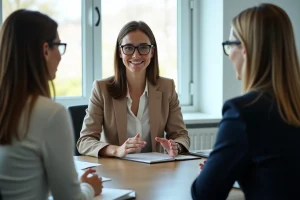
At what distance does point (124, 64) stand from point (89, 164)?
778 mm

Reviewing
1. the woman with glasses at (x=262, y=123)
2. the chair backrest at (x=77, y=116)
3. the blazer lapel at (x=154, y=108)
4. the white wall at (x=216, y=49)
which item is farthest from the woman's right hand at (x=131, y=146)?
the white wall at (x=216, y=49)

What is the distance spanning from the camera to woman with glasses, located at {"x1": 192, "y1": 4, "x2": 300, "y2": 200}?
141 cm

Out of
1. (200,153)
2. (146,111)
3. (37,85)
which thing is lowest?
(200,153)

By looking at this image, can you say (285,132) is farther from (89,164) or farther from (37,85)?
(89,164)

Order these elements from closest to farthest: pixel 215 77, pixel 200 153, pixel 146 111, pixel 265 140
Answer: pixel 265 140 < pixel 200 153 < pixel 146 111 < pixel 215 77

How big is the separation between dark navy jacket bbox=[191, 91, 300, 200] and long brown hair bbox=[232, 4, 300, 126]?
0.06 m

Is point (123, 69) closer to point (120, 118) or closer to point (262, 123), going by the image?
point (120, 118)

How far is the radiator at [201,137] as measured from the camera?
394cm

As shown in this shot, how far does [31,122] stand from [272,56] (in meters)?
0.74

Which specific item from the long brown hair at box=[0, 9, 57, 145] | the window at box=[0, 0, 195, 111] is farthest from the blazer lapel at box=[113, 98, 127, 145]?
the long brown hair at box=[0, 9, 57, 145]

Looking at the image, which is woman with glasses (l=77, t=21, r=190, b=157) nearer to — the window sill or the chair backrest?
the chair backrest

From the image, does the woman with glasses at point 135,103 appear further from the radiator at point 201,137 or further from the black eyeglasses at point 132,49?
the radiator at point 201,137

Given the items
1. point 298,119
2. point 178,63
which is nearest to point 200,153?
point 298,119

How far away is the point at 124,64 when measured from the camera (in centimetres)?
286
